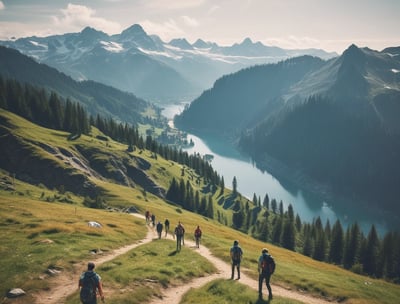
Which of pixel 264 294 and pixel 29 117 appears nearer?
pixel 264 294

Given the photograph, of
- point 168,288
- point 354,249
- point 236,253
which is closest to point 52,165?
point 168,288

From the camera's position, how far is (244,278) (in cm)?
3631

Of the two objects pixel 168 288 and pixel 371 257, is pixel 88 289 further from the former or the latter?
pixel 371 257

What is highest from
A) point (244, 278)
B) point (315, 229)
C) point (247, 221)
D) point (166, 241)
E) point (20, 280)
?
point (20, 280)

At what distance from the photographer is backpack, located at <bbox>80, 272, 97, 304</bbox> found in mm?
22750

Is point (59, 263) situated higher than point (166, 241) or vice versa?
point (59, 263)

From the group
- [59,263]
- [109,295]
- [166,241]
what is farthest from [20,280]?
[166,241]

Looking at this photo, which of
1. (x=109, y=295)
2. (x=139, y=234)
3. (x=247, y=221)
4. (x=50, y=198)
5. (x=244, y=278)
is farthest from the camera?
(x=247, y=221)

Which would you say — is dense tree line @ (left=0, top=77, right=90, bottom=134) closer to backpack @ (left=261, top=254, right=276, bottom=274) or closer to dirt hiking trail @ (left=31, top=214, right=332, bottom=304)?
dirt hiking trail @ (left=31, top=214, right=332, bottom=304)

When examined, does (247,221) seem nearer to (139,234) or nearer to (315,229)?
(315,229)

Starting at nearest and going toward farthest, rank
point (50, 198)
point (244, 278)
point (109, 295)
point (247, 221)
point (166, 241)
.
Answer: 1. point (109, 295)
2. point (244, 278)
3. point (166, 241)
4. point (50, 198)
5. point (247, 221)

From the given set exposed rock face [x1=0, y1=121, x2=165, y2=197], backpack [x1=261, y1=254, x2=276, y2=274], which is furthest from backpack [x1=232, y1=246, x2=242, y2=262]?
exposed rock face [x1=0, y1=121, x2=165, y2=197]

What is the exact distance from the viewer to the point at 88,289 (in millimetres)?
22844

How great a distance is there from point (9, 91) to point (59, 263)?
180158mm
